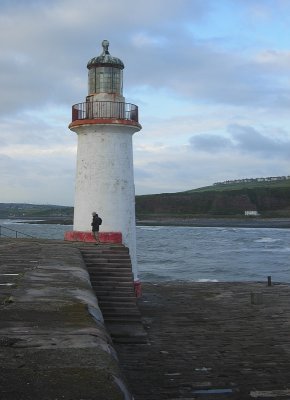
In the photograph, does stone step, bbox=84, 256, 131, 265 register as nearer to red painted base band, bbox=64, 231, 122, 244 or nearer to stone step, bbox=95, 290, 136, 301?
stone step, bbox=95, 290, 136, 301

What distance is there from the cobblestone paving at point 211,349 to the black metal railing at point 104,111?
5334 mm

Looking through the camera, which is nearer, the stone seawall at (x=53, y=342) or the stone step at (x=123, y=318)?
the stone seawall at (x=53, y=342)

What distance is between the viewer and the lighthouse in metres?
15.6

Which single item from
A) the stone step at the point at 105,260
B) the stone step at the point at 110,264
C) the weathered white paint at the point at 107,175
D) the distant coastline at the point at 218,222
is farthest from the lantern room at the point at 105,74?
the distant coastline at the point at 218,222

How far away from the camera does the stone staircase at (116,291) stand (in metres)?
11.2

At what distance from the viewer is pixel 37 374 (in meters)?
3.97

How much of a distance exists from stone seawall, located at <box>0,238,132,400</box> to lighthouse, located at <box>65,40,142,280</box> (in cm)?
626

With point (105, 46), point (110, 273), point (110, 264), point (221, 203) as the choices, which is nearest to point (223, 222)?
point (221, 203)

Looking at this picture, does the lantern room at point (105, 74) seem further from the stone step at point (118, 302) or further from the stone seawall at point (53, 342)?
the stone seawall at point (53, 342)

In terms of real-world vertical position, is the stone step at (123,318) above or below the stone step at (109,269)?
below

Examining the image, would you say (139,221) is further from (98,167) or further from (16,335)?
(16,335)

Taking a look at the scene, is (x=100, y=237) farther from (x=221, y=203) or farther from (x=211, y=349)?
(x=221, y=203)

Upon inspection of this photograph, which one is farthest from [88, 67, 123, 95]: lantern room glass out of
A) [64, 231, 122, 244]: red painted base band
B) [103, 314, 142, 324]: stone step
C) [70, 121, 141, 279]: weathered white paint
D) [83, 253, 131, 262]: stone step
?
[103, 314, 142, 324]: stone step

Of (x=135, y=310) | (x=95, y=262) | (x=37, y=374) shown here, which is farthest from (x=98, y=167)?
(x=37, y=374)
